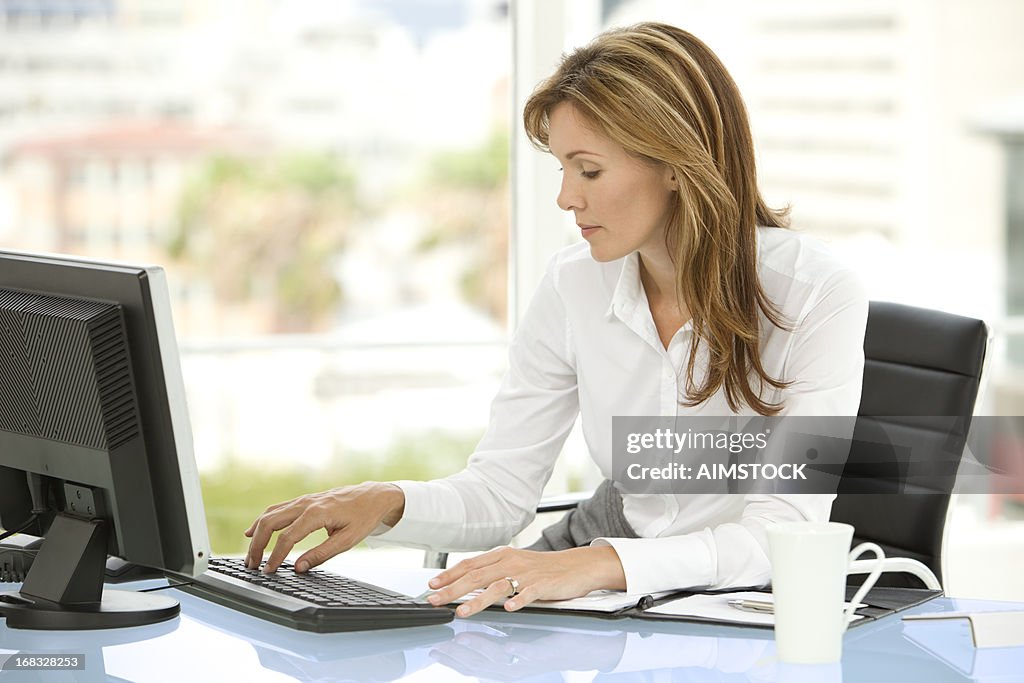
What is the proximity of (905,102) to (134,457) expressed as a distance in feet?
12.7

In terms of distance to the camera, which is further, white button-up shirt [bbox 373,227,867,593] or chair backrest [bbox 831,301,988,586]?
chair backrest [bbox 831,301,988,586]

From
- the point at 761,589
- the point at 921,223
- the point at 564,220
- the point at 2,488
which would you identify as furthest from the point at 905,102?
the point at 2,488

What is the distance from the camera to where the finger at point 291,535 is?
1.39m

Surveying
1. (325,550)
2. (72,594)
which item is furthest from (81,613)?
(325,550)

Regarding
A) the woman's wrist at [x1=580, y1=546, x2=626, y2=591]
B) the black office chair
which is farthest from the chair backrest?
the woman's wrist at [x1=580, y1=546, x2=626, y2=591]

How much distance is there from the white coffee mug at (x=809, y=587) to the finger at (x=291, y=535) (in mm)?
598

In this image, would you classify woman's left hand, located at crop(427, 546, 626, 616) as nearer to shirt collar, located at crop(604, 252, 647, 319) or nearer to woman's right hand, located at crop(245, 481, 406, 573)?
woman's right hand, located at crop(245, 481, 406, 573)

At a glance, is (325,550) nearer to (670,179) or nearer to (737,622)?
(737,622)

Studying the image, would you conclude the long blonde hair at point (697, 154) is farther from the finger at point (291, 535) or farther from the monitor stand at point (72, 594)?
the monitor stand at point (72, 594)

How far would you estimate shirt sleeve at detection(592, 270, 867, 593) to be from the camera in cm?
132

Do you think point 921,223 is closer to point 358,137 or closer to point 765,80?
point 765,80

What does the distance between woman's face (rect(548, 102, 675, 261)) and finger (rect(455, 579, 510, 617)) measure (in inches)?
20.4

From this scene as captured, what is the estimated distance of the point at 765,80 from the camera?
434 cm

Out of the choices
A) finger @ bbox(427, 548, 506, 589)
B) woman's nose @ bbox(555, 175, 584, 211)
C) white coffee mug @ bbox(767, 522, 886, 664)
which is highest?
woman's nose @ bbox(555, 175, 584, 211)
